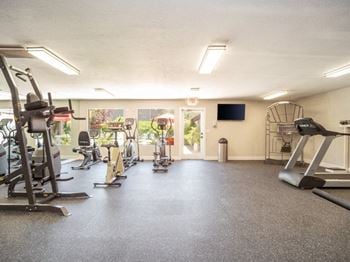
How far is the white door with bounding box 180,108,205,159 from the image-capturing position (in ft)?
29.5

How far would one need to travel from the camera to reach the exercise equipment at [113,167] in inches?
189

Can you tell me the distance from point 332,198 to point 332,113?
414 cm

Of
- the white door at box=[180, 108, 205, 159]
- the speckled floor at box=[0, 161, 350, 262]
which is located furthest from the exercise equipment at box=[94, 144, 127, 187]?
the white door at box=[180, 108, 205, 159]

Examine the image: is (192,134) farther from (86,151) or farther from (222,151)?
(86,151)

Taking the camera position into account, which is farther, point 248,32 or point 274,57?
point 274,57

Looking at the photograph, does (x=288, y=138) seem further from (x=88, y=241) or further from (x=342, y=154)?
(x=88, y=241)

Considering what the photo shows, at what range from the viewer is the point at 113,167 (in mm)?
4941

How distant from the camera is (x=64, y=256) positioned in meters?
2.14

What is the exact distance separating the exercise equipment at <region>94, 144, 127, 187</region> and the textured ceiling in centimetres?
173

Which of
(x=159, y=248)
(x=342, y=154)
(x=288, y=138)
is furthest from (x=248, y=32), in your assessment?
(x=288, y=138)

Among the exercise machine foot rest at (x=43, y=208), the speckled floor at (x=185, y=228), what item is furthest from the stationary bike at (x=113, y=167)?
the exercise machine foot rest at (x=43, y=208)

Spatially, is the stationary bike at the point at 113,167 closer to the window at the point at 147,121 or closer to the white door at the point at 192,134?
the window at the point at 147,121

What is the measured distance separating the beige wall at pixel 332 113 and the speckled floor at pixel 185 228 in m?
2.94

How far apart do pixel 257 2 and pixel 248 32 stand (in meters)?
0.67
